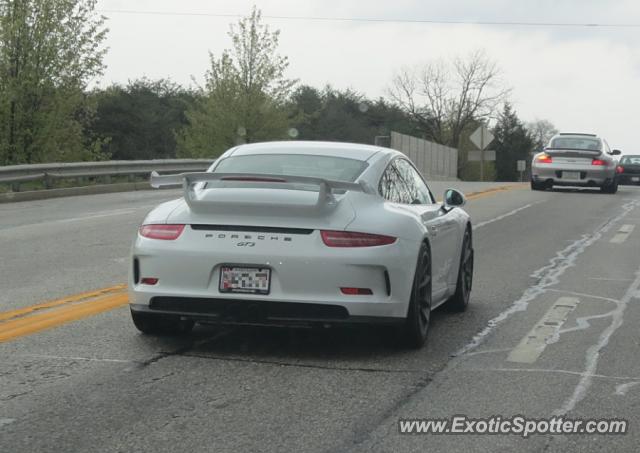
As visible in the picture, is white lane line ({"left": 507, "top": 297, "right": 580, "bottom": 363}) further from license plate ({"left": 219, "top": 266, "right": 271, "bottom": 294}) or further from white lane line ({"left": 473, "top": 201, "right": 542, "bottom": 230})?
white lane line ({"left": 473, "top": 201, "right": 542, "bottom": 230})

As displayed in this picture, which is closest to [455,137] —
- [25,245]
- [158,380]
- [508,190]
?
[508,190]

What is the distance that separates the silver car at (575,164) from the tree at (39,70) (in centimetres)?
1221

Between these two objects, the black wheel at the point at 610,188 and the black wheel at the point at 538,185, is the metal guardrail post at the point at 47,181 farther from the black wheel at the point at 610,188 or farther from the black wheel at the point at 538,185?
the black wheel at the point at 610,188

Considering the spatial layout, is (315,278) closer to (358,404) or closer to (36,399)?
(358,404)

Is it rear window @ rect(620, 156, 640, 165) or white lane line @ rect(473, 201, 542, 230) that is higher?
rear window @ rect(620, 156, 640, 165)

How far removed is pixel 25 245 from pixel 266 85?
39.9 metres

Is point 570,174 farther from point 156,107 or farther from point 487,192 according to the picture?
point 156,107

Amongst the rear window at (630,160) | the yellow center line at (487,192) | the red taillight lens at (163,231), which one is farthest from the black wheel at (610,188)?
the red taillight lens at (163,231)

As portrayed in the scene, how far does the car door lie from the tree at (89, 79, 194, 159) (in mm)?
61349

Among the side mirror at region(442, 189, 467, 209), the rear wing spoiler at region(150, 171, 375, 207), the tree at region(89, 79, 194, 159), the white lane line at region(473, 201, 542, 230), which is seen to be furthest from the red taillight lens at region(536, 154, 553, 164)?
the tree at region(89, 79, 194, 159)

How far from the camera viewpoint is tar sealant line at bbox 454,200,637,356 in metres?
7.70

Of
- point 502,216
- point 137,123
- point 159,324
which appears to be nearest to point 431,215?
point 159,324

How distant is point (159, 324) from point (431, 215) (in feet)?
6.80

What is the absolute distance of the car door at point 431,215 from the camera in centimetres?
755
